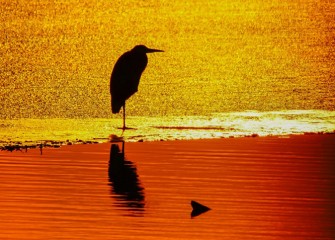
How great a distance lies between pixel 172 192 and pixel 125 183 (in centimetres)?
63

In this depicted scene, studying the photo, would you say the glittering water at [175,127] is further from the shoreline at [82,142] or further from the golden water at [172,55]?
the golden water at [172,55]

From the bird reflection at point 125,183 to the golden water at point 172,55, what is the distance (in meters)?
3.56

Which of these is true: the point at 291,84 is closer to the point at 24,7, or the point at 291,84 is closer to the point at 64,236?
the point at 24,7

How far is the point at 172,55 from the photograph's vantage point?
70.7 ft

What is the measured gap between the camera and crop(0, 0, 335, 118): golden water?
59.3ft

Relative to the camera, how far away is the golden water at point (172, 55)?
1808cm

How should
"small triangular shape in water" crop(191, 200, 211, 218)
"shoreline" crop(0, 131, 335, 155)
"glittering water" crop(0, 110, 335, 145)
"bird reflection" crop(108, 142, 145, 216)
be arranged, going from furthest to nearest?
"glittering water" crop(0, 110, 335, 145) < "shoreline" crop(0, 131, 335, 155) < "bird reflection" crop(108, 142, 145, 216) < "small triangular shape in water" crop(191, 200, 211, 218)

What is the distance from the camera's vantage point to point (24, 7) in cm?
2569

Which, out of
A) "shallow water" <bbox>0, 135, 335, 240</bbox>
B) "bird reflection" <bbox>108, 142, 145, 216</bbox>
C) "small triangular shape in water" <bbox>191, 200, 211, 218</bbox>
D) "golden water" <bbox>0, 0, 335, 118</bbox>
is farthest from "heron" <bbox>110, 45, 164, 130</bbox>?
"small triangular shape in water" <bbox>191, 200, 211, 218</bbox>

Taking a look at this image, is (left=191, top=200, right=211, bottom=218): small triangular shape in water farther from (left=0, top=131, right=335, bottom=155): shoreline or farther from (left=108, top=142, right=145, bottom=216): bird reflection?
(left=0, top=131, right=335, bottom=155): shoreline

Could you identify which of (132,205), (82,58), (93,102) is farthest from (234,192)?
(82,58)

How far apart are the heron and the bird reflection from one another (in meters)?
2.87

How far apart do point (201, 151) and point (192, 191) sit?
245 centimetres

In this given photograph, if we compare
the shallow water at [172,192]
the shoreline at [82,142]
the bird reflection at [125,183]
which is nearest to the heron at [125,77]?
the shoreline at [82,142]
